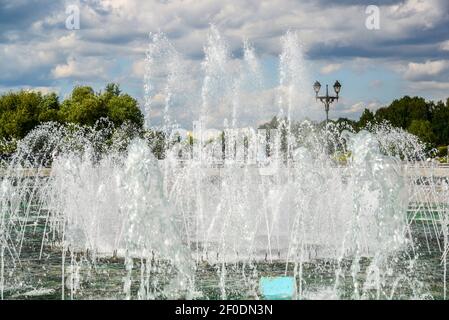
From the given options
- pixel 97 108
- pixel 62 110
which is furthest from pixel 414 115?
pixel 62 110

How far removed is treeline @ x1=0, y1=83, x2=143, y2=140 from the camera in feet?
181

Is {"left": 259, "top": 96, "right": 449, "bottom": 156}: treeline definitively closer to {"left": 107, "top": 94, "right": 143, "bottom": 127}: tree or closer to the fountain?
{"left": 107, "top": 94, "right": 143, "bottom": 127}: tree

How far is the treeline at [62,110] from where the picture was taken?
55031 mm

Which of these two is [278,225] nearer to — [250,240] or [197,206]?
[250,240]

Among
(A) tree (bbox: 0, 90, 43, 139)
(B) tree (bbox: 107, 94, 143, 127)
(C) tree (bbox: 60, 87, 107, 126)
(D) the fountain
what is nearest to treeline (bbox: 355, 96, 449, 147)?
(B) tree (bbox: 107, 94, 143, 127)

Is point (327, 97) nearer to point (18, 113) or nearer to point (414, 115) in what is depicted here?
point (18, 113)

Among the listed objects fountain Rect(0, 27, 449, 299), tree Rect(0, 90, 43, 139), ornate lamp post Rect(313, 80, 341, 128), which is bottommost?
fountain Rect(0, 27, 449, 299)

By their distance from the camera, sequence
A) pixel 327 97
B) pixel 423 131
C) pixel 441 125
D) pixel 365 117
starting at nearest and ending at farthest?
pixel 327 97 < pixel 423 131 < pixel 441 125 < pixel 365 117

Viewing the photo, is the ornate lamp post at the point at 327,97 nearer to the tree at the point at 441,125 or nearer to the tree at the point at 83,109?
the tree at the point at 83,109

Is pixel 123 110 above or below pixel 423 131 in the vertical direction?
above

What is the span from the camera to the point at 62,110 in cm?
6166

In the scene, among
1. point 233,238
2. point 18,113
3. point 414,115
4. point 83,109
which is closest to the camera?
point 233,238

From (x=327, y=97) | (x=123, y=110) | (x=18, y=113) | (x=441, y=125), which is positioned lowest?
(x=327, y=97)

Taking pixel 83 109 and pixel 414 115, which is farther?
pixel 414 115
